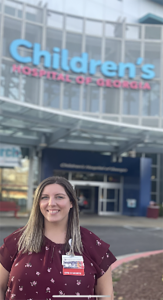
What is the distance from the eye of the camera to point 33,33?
2230cm

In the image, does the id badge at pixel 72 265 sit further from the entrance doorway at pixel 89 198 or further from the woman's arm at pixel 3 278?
the entrance doorway at pixel 89 198

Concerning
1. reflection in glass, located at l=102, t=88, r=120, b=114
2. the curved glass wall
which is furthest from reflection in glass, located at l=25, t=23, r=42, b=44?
reflection in glass, located at l=102, t=88, r=120, b=114

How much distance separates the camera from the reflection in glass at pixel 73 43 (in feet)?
75.6

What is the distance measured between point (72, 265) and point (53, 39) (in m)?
22.4

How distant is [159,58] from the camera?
974 inches

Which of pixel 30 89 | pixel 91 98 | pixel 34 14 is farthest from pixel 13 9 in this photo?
pixel 91 98

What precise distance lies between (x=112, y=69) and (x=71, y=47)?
3261 mm

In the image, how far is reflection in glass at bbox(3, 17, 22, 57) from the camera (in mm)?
21312

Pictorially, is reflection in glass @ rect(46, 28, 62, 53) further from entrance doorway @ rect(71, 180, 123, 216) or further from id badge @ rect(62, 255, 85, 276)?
id badge @ rect(62, 255, 85, 276)

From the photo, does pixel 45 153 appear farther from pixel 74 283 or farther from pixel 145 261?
pixel 74 283

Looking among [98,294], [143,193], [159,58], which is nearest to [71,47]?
[159,58]

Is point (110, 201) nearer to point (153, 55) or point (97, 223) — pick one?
point (97, 223)

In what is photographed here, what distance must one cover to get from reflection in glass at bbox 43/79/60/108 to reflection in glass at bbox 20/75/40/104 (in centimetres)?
54

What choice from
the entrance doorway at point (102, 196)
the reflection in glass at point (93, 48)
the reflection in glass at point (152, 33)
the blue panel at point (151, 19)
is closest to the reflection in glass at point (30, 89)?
the reflection in glass at point (93, 48)
